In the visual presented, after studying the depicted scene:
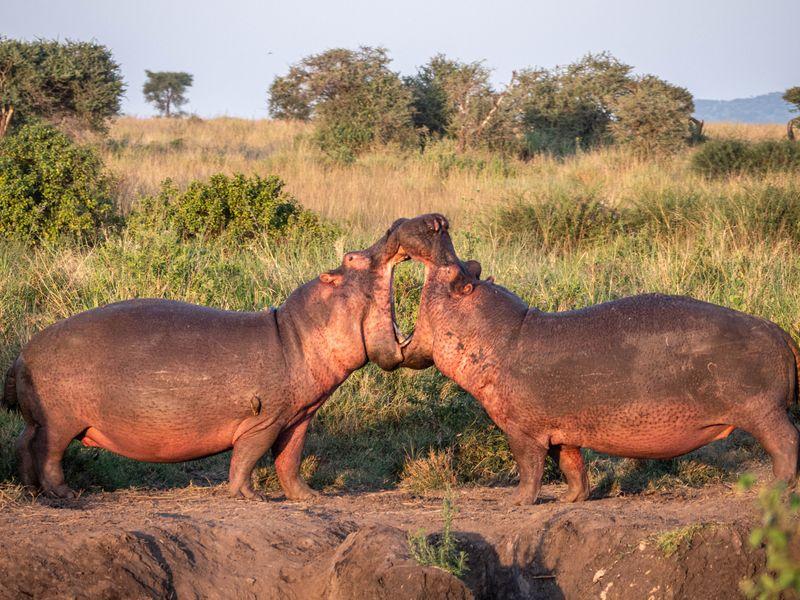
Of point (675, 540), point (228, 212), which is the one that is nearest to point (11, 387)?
point (675, 540)

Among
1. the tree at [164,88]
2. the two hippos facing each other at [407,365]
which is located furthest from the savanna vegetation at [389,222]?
the tree at [164,88]

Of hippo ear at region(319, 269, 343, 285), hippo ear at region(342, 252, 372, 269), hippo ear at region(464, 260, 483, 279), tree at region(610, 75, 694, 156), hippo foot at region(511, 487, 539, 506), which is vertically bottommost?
hippo foot at region(511, 487, 539, 506)

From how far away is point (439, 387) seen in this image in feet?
24.7

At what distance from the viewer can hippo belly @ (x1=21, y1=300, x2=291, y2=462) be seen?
5.23 m

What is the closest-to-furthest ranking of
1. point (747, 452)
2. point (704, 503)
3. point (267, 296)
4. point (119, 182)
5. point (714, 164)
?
point (704, 503) → point (747, 452) → point (267, 296) → point (119, 182) → point (714, 164)

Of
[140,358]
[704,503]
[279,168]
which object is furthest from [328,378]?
[279,168]

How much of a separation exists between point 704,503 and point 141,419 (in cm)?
277

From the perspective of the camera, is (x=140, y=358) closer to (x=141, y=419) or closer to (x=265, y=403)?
(x=141, y=419)

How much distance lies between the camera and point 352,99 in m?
22.1

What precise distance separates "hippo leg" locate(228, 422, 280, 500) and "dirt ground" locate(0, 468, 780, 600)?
302mm

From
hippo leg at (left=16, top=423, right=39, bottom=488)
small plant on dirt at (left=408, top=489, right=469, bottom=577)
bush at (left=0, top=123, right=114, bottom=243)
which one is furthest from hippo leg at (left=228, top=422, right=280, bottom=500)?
bush at (left=0, top=123, right=114, bottom=243)

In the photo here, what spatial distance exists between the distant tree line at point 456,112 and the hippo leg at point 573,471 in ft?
47.4

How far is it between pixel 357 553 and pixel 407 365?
1.70 m

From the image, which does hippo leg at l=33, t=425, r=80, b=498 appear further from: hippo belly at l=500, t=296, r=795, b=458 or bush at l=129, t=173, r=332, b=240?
bush at l=129, t=173, r=332, b=240
